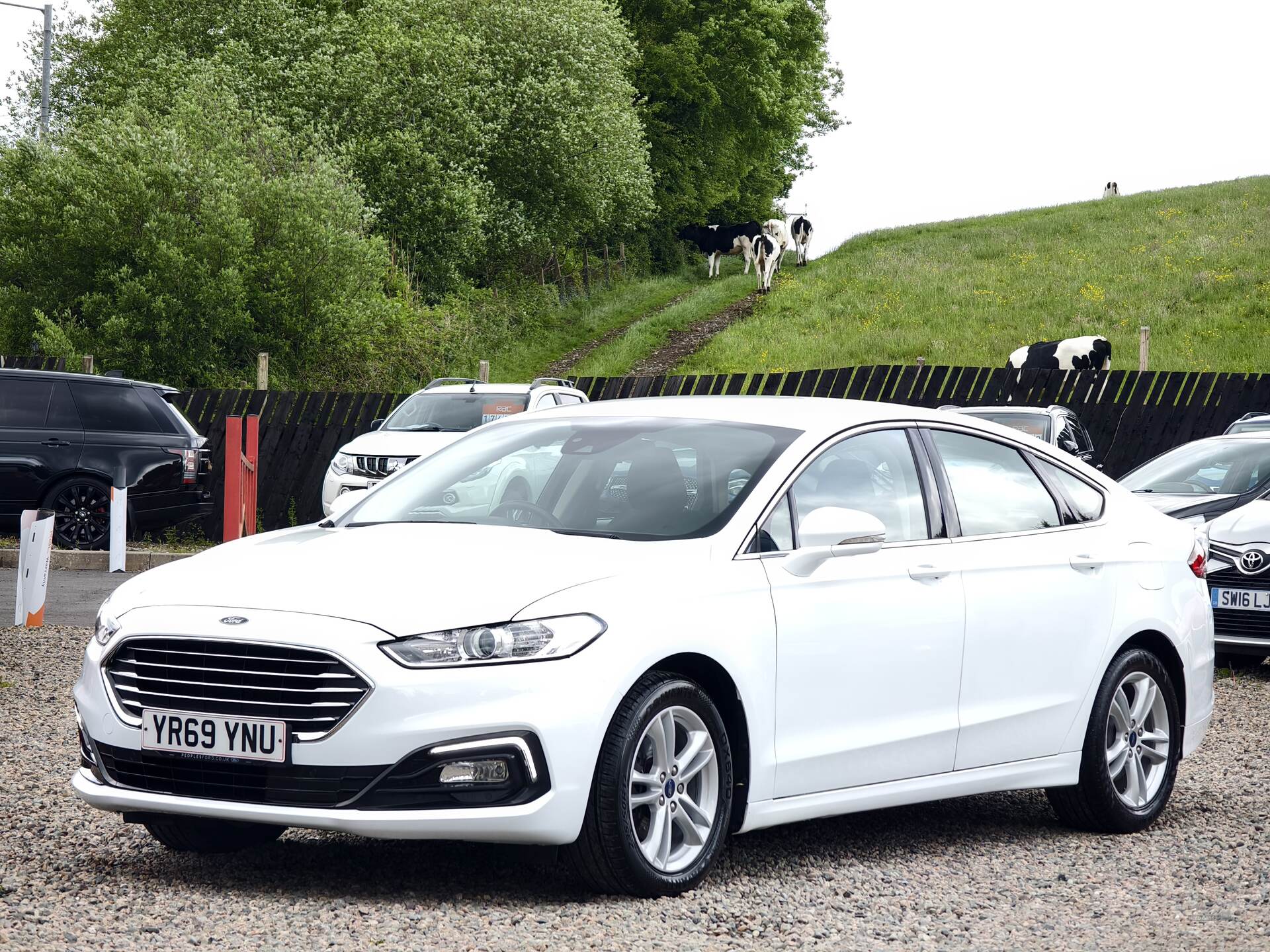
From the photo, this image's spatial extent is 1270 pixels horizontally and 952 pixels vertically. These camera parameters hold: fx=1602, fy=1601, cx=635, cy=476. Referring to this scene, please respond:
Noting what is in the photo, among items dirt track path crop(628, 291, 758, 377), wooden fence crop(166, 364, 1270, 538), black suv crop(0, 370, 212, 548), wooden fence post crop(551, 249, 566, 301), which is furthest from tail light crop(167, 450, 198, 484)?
wooden fence post crop(551, 249, 566, 301)

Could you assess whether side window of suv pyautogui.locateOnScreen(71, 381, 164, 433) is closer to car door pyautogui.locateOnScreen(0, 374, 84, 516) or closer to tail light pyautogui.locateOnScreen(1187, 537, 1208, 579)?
car door pyautogui.locateOnScreen(0, 374, 84, 516)

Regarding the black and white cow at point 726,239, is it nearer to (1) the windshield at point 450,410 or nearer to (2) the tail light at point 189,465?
(1) the windshield at point 450,410

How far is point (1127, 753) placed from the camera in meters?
6.78

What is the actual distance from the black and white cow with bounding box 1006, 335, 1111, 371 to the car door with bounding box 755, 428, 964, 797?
88.2 ft

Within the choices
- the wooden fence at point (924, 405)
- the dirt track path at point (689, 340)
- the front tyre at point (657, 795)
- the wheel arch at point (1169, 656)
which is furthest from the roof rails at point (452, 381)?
the front tyre at point (657, 795)

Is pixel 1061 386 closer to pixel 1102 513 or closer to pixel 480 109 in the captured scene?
pixel 1102 513

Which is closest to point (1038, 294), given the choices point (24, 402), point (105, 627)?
point (24, 402)

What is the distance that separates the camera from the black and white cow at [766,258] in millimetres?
51938

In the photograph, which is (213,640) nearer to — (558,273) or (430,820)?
(430,820)

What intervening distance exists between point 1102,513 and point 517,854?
302 cm

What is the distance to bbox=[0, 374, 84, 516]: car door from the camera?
17594 mm

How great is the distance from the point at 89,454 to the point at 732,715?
46.2 ft

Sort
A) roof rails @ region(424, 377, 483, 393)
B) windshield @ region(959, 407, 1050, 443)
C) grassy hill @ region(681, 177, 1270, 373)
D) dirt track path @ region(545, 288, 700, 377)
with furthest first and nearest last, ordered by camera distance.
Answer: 1. dirt track path @ region(545, 288, 700, 377)
2. grassy hill @ region(681, 177, 1270, 373)
3. roof rails @ region(424, 377, 483, 393)
4. windshield @ region(959, 407, 1050, 443)

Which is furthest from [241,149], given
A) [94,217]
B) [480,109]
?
[480,109]
